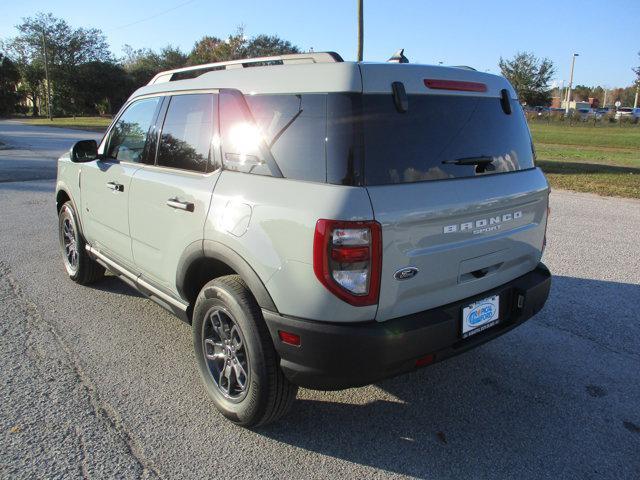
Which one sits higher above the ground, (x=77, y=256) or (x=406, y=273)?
(x=406, y=273)

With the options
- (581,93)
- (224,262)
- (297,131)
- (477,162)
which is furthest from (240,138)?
(581,93)

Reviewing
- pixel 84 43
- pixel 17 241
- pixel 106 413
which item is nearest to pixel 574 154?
pixel 17 241

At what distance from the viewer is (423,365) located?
98.9 inches

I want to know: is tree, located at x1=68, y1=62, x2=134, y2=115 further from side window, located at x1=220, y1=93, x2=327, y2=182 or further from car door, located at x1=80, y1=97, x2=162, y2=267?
side window, located at x1=220, y1=93, x2=327, y2=182

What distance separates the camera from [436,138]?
256cm

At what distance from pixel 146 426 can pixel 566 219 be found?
7.07m

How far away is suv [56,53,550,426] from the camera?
2.27 metres

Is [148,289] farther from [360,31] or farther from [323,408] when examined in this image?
[360,31]

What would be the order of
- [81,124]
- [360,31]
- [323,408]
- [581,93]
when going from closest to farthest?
[323,408]
[360,31]
[81,124]
[581,93]

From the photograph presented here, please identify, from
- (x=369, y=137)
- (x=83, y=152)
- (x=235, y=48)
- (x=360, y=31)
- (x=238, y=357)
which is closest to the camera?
(x=369, y=137)

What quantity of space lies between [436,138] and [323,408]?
1678mm

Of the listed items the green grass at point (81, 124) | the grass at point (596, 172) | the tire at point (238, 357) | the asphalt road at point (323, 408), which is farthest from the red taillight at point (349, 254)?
the green grass at point (81, 124)

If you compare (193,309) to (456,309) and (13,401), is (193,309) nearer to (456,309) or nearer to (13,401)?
(13,401)

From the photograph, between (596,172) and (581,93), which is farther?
(581,93)
